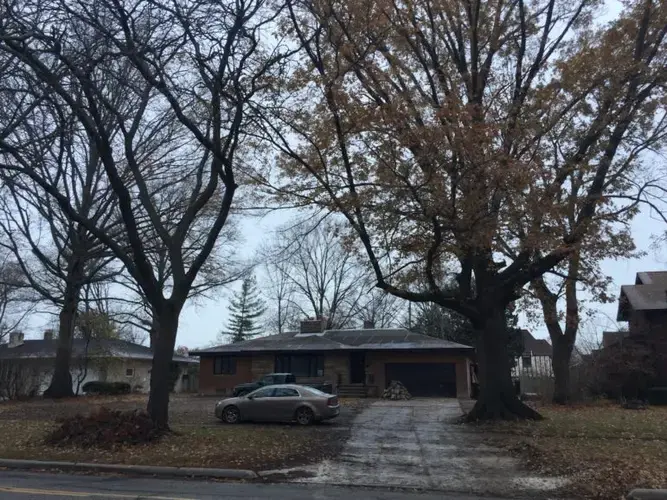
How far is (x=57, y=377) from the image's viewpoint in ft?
110

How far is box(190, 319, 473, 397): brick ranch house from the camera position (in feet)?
119

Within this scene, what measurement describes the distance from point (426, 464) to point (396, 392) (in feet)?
69.6

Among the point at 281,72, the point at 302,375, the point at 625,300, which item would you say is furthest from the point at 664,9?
the point at 302,375

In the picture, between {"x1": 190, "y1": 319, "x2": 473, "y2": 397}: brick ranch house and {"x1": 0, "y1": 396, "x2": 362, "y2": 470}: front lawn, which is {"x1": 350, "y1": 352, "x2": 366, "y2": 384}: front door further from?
{"x1": 0, "y1": 396, "x2": 362, "y2": 470}: front lawn

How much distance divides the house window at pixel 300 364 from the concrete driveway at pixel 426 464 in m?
18.8

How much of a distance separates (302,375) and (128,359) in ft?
62.4

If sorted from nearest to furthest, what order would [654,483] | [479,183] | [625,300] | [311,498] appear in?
1. [311,498]
2. [654,483]
3. [479,183]
4. [625,300]

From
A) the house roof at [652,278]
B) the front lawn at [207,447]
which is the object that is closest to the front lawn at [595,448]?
the front lawn at [207,447]

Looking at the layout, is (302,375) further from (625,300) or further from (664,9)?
(664,9)

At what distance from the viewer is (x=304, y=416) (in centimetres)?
2073

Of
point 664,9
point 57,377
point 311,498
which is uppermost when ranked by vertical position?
point 664,9

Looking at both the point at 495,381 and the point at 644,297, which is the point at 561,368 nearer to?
the point at 644,297

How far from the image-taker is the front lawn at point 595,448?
1053 centimetres

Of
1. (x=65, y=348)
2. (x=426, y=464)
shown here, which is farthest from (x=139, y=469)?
(x=65, y=348)
